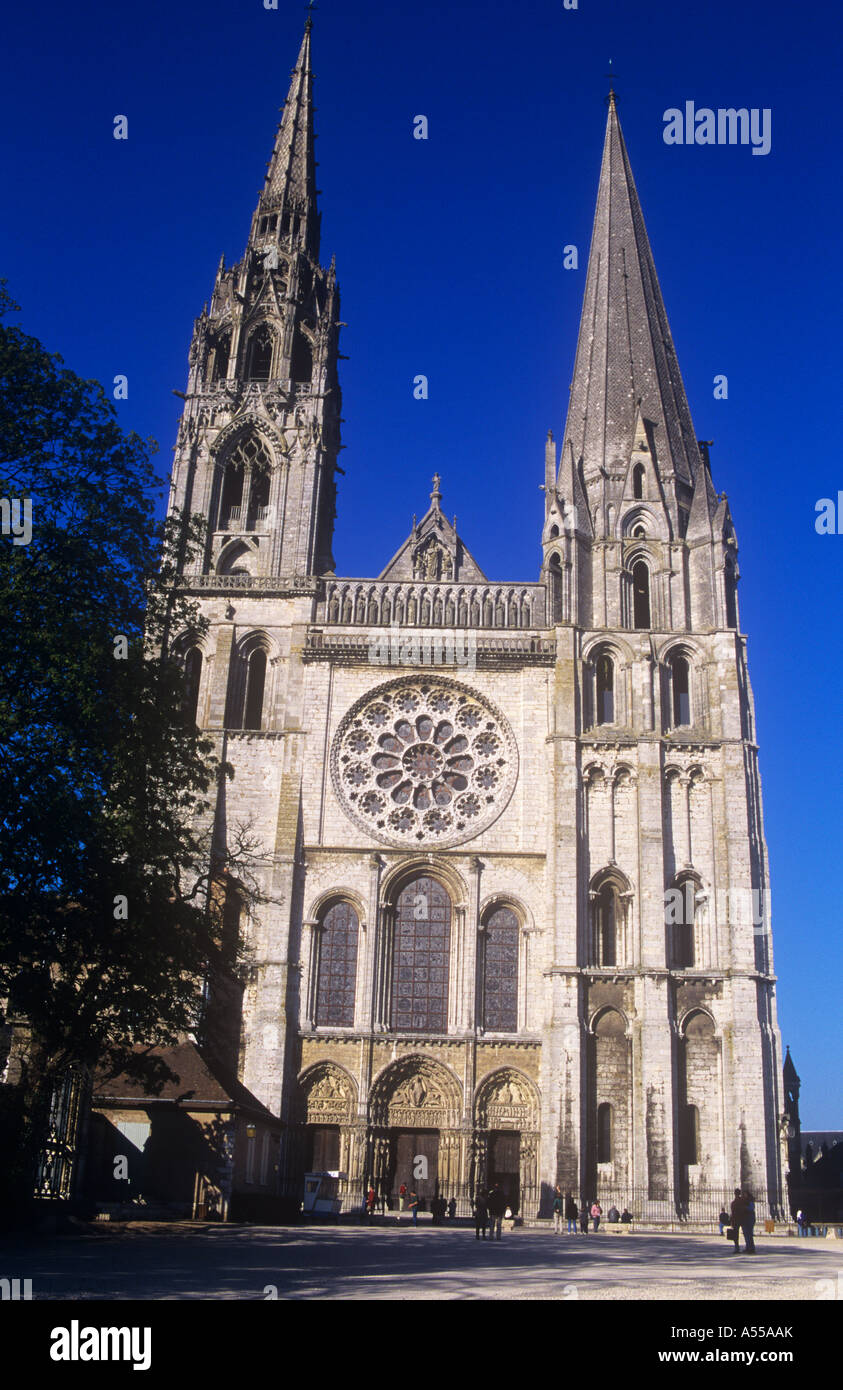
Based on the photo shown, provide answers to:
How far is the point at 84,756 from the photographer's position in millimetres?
17469

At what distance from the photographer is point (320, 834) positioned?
32.2 metres

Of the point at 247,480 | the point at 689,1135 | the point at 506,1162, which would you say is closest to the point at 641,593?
the point at 247,480

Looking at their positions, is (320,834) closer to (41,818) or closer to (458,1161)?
(458,1161)

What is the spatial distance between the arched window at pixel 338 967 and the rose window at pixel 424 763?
7.75ft

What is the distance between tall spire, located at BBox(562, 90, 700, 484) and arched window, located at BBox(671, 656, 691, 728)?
20.8 feet

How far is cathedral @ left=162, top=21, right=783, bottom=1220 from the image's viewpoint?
1154 inches

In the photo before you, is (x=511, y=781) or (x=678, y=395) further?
(x=678, y=395)

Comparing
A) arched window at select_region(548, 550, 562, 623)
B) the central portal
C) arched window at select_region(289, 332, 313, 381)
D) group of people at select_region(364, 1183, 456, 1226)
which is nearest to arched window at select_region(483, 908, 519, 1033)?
the central portal

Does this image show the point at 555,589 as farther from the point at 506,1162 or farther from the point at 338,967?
the point at 506,1162

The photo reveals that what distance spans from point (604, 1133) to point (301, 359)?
25.2 m

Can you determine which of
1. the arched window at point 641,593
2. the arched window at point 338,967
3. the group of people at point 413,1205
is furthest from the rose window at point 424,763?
the group of people at point 413,1205

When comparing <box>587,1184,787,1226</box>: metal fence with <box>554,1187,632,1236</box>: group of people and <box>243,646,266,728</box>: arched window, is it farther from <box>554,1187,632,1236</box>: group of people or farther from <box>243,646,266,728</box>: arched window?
<box>243,646,266,728</box>: arched window

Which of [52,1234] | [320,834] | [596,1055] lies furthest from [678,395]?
[52,1234]
